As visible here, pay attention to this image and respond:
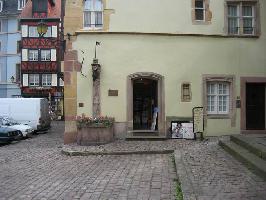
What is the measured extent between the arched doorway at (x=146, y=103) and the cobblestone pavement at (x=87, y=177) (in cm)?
413

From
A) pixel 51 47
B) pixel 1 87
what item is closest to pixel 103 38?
pixel 51 47

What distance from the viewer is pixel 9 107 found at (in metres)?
28.4

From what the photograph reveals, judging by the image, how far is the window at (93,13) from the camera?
18.9 metres

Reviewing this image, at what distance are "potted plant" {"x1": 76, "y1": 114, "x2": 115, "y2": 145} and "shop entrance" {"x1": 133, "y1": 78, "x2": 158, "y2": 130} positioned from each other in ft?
11.4

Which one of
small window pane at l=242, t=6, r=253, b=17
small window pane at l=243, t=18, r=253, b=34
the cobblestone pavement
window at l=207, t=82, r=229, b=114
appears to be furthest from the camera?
small window pane at l=242, t=6, r=253, b=17

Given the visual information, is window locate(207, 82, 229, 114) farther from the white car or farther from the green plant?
the white car

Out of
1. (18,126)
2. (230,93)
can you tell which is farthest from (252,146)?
(18,126)

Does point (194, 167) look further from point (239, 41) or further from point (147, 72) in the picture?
point (239, 41)

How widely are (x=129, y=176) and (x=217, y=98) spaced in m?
9.20

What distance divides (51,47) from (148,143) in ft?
128

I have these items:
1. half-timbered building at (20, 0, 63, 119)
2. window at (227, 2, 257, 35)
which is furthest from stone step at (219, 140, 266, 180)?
half-timbered building at (20, 0, 63, 119)

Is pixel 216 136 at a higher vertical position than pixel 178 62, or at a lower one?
lower

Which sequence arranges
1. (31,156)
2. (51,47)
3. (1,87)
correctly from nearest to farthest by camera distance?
(31,156)
(51,47)
(1,87)

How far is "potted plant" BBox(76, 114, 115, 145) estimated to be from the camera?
56.6ft
